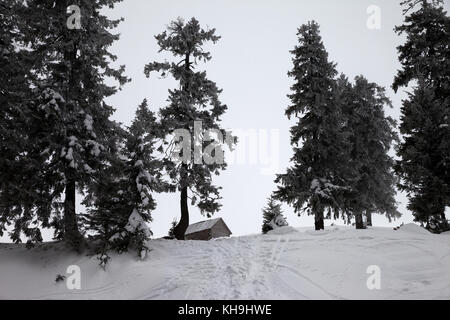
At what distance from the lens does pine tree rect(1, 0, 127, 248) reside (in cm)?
1258

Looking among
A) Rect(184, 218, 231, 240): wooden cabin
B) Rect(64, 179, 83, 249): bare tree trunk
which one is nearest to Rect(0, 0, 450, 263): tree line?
Rect(64, 179, 83, 249): bare tree trunk

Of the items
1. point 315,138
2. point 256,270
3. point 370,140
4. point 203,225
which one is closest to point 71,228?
point 256,270

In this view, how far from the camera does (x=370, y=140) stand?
81.4ft

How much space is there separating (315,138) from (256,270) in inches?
444

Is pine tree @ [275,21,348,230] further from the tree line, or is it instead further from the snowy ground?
the snowy ground

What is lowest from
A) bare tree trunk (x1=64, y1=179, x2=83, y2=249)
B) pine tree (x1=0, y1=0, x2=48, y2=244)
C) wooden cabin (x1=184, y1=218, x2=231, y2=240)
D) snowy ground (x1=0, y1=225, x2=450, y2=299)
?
wooden cabin (x1=184, y1=218, x2=231, y2=240)

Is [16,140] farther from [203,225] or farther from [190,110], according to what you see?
[203,225]

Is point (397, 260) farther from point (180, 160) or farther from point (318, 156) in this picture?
point (180, 160)

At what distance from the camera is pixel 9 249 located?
13.4 metres

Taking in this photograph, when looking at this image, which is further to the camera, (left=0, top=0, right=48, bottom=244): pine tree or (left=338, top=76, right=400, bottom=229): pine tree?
(left=338, top=76, right=400, bottom=229): pine tree

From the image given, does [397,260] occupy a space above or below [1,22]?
below

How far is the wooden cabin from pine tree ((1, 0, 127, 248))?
28475 millimetres
